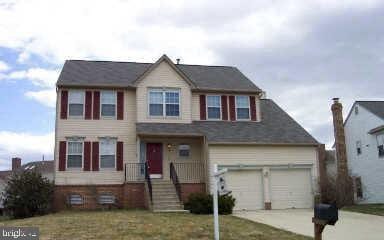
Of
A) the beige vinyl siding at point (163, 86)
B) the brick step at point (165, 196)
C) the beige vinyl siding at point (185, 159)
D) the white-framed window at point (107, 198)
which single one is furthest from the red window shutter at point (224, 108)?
the white-framed window at point (107, 198)

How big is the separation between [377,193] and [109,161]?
59.2 feet

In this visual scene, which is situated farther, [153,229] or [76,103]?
[76,103]

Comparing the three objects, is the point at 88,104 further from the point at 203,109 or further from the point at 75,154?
the point at 203,109

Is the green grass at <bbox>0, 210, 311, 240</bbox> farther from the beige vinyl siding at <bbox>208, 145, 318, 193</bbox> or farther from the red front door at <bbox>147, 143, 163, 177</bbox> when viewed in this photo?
the red front door at <bbox>147, 143, 163, 177</bbox>

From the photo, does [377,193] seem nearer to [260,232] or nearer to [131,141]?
[131,141]

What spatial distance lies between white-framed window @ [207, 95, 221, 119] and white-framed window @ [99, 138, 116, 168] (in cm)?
563

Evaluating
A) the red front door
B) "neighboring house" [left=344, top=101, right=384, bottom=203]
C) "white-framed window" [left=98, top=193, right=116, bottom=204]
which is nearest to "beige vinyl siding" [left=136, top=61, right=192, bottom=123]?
the red front door

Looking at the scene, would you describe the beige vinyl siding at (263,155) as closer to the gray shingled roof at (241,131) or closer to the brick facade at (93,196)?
the gray shingled roof at (241,131)

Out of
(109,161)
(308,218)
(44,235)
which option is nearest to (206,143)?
(109,161)

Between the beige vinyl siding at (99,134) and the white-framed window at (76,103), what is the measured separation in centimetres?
40

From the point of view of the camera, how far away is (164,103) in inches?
1032

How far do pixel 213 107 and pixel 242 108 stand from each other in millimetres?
1744

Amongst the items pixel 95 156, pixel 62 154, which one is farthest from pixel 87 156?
pixel 62 154

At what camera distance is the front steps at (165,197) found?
2125 cm
